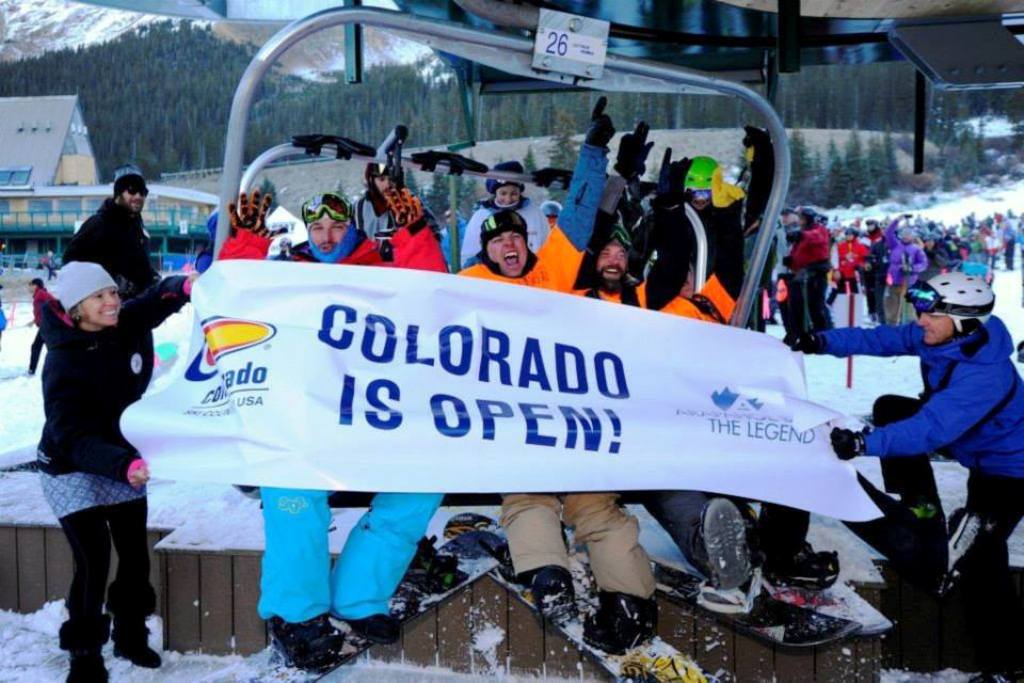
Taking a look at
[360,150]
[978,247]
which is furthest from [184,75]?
[360,150]

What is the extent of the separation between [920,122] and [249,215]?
3.53m

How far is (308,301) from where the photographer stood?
9.66 ft

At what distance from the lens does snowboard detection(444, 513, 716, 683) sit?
2.93 meters

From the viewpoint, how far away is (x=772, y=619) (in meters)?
3.04

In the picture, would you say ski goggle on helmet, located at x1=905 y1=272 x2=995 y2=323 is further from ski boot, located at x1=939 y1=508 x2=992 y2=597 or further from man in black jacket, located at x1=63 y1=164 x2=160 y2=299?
man in black jacket, located at x1=63 y1=164 x2=160 y2=299

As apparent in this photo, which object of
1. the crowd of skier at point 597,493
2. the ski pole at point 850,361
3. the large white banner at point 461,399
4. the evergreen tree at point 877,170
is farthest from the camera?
the evergreen tree at point 877,170

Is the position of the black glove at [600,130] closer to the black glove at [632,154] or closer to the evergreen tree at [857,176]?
the black glove at [632,154]

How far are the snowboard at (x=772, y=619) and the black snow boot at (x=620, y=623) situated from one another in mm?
232

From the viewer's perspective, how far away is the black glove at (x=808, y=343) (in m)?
3.54

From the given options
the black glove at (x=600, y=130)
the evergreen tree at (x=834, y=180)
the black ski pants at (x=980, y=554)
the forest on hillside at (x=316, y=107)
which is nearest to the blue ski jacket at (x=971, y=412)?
the black ski pants at (x=980, y=554)

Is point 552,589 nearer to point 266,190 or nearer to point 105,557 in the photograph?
point 105,557

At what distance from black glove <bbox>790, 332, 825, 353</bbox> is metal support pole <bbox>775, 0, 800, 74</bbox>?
112cm

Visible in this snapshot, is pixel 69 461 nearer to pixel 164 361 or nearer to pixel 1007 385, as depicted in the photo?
pixel 1007 385

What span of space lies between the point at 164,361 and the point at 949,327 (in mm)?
9855
